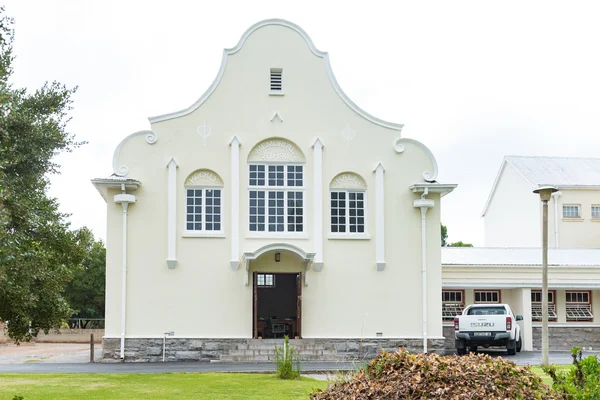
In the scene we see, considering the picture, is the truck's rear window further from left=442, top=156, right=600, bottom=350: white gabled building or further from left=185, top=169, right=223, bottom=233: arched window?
left=185, top=169, right=223, bottom=233: arched window

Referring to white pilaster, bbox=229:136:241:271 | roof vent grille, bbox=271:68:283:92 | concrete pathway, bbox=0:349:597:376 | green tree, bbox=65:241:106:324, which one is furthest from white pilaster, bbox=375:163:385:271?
green tree, bbox=65:241:106:324

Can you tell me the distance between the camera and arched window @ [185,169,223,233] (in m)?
26.7

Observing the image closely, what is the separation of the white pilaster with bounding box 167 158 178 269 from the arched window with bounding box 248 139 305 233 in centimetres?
248

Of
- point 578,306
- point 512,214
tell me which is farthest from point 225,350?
point 512,214

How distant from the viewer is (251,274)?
26562 millimetres

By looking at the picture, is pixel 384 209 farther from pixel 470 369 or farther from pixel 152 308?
pixel 470 369

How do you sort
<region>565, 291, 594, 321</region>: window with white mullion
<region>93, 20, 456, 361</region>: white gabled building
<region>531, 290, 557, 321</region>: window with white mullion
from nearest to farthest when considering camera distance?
<region>93, 20, 456, 361</region>: white gabled building, <region>531, 290, 557, 321</region>: window with white mullion, <region>565, 291, 594, 321</region>: window with white mullion

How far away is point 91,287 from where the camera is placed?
45.4 m

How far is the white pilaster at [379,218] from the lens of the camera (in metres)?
26.9

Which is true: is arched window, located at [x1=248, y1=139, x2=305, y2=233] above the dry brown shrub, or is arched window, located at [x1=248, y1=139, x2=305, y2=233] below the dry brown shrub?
above

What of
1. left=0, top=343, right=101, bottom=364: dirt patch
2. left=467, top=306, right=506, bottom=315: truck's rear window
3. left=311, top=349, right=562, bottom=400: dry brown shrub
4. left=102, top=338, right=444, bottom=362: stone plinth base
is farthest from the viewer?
left=467, top=306, right=506, bottom=315: truck's rear window

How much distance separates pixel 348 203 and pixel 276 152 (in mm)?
2989

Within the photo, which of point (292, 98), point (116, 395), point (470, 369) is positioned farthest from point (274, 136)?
point (470, 369)

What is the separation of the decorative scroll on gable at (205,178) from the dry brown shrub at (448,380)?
18.1 m
